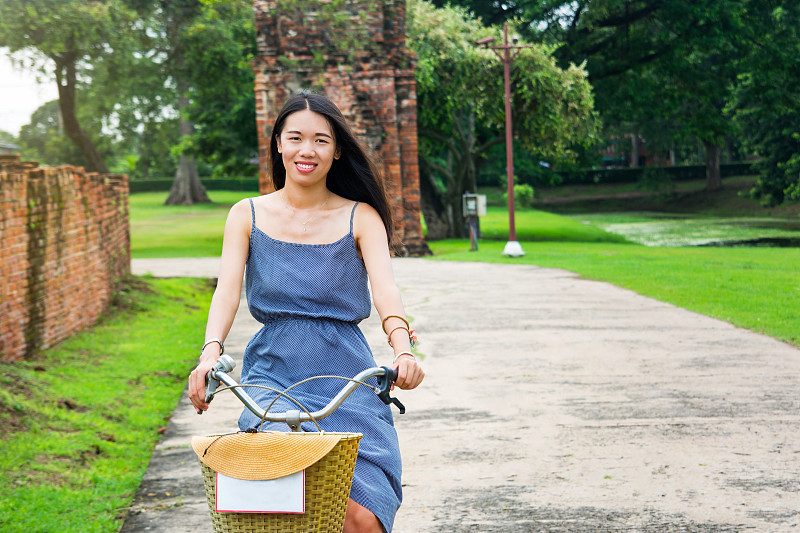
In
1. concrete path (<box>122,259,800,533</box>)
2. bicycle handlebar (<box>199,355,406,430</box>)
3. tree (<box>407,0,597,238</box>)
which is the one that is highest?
tree (<box>407,0,597,238</box>)

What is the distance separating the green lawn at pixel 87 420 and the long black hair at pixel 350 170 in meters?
2.23

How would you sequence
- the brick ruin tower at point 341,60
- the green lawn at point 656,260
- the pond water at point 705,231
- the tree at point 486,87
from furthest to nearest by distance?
the pond water at point 705,231 < the tree at point 486,87 < the brick ruin tower at point 341,60 < the green lawn at point 656,260

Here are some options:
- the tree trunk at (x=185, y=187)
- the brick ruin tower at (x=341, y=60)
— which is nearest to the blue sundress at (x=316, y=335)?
the brick ruin tower at (x=341, y=60)

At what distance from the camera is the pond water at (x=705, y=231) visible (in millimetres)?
29312

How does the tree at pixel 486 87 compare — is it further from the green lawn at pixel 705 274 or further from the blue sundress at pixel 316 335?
the blue sundress at pixel 316 335

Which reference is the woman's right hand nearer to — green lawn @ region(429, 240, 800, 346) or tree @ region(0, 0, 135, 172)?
green lawn @ region(429, 240, 800, 346)

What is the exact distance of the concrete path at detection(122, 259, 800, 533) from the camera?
4594 mm

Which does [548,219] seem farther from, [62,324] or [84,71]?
[62,324]

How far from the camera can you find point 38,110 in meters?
65.4

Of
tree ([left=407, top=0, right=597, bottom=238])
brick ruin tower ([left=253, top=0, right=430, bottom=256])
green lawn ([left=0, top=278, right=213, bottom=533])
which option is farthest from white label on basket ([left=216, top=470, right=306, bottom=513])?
tree ([left=407, top=0, right=597, bottom=238])

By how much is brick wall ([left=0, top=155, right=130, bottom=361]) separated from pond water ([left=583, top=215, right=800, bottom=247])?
20.5 metres

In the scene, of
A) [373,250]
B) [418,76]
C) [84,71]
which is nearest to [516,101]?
[418,76]

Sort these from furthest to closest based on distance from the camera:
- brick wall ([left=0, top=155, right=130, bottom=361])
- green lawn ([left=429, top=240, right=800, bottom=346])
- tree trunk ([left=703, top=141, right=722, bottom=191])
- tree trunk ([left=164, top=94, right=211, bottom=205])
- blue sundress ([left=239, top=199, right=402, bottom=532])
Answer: tree trunk ([left=164, top=94, right=211, bottom=205])
tree trunk ([left=703, top=141, right=722, bottom=191])
green lawn ([left=429, top=240, right=800, bottom=346])
brick wall ([left=0, top=155, right=130, bottom=361])
blue sundress ([left=239, top=199, right=402, bottom=532])

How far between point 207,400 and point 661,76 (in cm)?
3556
